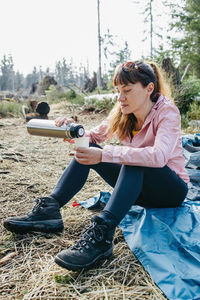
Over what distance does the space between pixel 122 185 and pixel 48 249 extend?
1.77ft

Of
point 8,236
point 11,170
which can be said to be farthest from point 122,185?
point 11,170

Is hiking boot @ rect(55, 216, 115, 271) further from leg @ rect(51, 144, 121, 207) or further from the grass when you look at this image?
the grass

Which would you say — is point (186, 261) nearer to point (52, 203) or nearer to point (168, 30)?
point (52, 203)

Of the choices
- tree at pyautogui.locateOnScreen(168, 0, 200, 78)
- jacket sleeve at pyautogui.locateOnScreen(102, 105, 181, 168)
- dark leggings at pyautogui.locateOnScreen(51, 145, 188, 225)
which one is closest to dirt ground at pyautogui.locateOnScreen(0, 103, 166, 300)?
dark leggings at pyautogui.locateOnScreen(51, 145, 188, 225)

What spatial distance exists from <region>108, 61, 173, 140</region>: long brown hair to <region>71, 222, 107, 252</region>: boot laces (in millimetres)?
651

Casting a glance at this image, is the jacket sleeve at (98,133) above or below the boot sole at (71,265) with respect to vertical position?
above

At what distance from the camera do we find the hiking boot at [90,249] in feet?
3.80

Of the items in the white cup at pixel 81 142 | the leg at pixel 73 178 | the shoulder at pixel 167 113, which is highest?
the shoulder at pixel 167 113

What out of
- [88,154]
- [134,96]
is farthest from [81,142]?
[134,96]

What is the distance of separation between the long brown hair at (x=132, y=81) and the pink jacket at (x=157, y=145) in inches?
2.7

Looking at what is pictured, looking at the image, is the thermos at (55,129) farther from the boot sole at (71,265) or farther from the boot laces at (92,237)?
the boot sole at (71,265)

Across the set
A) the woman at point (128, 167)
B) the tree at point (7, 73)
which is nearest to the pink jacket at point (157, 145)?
the woman at point (128, 167)

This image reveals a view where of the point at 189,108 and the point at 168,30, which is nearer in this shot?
the point at 189,108

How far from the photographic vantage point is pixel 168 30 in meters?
11.2
